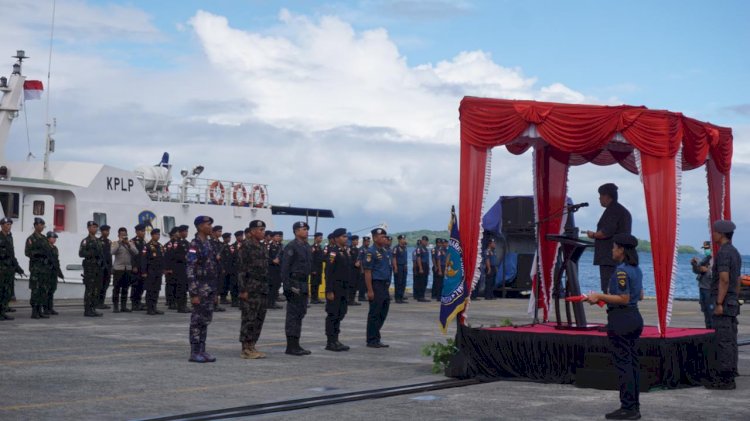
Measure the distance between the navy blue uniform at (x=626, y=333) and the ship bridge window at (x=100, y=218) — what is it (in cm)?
2118

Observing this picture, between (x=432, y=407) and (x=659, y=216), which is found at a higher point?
(x=659, y=216)

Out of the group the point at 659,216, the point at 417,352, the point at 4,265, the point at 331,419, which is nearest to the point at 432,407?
the point at 331,419

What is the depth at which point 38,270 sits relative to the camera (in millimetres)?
20797

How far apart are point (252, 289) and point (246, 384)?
2855mm

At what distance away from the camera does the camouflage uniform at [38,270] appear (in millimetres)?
20672

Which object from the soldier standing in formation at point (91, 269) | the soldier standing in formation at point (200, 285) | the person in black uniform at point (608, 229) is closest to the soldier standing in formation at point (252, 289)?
the soldier standing in formation at point (200, 285)

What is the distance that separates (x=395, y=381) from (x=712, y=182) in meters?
5.51

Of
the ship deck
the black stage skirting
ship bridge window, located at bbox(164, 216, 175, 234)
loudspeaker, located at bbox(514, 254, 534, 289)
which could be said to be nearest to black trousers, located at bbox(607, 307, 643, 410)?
the ship deck

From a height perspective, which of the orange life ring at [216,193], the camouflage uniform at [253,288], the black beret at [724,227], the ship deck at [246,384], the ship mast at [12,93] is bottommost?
the ship deck at [246,384]

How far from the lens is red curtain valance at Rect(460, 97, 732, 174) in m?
12.5

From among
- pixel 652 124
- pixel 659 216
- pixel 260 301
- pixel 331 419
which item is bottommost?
pixel 331 419

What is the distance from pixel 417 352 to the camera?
15.8 meters

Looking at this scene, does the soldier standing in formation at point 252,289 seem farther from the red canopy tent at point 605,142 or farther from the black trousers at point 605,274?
the black trousers at point 605,274

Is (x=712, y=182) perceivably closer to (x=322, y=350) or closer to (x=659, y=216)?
(x=659, y=216)
